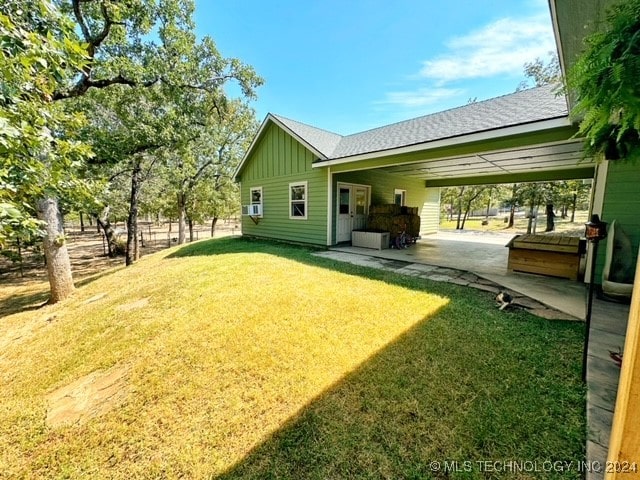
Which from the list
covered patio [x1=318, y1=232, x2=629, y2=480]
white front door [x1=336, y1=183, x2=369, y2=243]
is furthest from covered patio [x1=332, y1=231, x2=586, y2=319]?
white front door [x1=336, y1=183, x2=369, y2=243]

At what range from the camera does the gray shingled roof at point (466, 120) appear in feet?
16.1

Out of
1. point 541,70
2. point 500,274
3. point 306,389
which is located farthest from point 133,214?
point 541,70

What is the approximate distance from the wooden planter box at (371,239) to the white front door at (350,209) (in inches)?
12.6

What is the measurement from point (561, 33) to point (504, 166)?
6.69 metres

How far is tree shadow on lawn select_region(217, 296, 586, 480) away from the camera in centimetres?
162

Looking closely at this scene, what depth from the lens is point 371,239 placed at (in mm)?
8594

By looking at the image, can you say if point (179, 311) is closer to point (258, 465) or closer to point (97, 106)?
point (258, 465)

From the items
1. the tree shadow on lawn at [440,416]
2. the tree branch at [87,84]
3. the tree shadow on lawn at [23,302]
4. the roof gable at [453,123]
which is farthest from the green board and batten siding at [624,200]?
the tree shadow on lawn at [23,302]

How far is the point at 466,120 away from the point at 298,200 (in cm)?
560

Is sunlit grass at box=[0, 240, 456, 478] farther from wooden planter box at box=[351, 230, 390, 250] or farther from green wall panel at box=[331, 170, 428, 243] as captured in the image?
green wall panel at box=[331, 170, 428, 243]

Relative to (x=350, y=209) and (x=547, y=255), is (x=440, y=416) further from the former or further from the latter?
(x=350, y=209)

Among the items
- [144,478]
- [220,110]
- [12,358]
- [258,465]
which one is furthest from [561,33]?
[220,110]

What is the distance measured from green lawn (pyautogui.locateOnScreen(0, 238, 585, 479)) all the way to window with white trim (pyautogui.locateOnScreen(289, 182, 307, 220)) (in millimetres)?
5494

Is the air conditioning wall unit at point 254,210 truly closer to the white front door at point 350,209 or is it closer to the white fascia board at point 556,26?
the white front door at point 350,209
